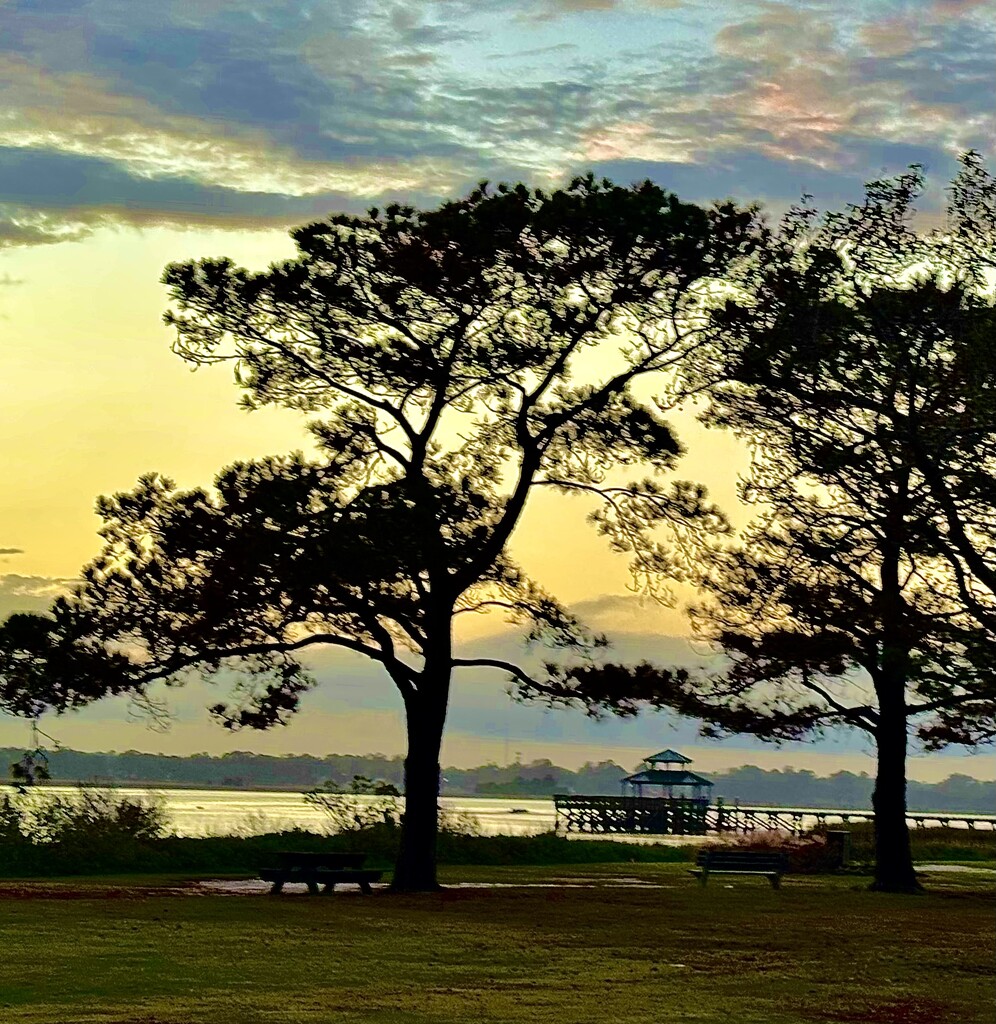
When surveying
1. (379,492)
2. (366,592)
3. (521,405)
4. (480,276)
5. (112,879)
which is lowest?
(112,879)

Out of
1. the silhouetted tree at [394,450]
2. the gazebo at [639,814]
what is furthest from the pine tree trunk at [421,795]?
the gazebo at [639,814]

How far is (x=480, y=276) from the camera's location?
84.6 feet

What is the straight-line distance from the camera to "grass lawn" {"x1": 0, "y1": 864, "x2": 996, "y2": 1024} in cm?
1341

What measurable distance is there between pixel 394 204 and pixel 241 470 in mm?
5089

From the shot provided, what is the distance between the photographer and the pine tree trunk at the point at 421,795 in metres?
26.6

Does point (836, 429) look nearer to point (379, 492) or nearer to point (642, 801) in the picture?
point (379, 492)

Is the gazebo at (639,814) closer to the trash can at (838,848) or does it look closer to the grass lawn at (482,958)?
the trash can at (838,848)

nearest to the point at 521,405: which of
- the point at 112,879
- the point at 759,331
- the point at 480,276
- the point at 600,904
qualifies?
the point at 480,276

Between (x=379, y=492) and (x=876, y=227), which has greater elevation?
(x=876, y=227)

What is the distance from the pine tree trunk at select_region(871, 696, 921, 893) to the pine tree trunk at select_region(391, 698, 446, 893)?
879 cm

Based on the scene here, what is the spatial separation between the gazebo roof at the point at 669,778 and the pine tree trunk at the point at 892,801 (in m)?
33.9

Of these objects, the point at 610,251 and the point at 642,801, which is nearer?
the point at 610,251

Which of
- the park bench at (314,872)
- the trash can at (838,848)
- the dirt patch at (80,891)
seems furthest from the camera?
the trash can at (838,848)

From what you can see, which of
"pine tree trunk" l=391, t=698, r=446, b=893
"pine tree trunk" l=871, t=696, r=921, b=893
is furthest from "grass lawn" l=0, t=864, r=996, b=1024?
"pine tree trunk" l=871, t=696, r=921, b=893
